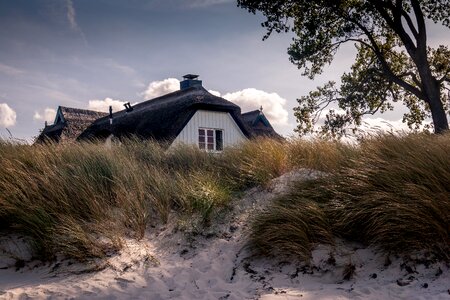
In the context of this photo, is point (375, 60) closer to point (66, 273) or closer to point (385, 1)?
point (385, 1)

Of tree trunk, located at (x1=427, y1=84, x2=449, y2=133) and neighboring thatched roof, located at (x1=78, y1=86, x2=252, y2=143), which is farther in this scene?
neighboring thatched roof, located at (x1=78, y1=86, x2=252, y2=143)

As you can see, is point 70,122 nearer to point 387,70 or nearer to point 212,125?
point 212,125

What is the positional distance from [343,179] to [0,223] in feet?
17.1

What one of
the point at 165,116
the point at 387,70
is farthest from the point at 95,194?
the point at 165,116

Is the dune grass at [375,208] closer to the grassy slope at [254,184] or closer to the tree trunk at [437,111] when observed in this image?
the grassy slope at [254,184]

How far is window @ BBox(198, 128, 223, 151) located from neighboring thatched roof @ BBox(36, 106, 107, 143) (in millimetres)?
8622

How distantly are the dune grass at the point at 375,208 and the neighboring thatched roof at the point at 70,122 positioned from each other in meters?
20.9

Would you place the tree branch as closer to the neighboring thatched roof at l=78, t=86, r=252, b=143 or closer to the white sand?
the neighboring thatched roof at l=78, t=86, r=252, b=143

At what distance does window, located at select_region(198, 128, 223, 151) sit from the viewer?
66.8 feet

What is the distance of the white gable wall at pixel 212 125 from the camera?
19719mm

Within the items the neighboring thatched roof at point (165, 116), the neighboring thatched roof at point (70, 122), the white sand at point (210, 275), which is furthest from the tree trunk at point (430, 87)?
the neighboring thatched roof at point (70, 122)

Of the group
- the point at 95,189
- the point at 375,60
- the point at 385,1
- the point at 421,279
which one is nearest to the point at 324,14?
the point at 385,1

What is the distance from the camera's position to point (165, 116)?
20312 mm

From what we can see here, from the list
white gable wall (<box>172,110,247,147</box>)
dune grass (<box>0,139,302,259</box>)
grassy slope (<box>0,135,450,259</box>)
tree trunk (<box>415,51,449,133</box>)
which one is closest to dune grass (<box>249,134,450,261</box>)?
grassy slope (<box>0,135,450,259</box>)
